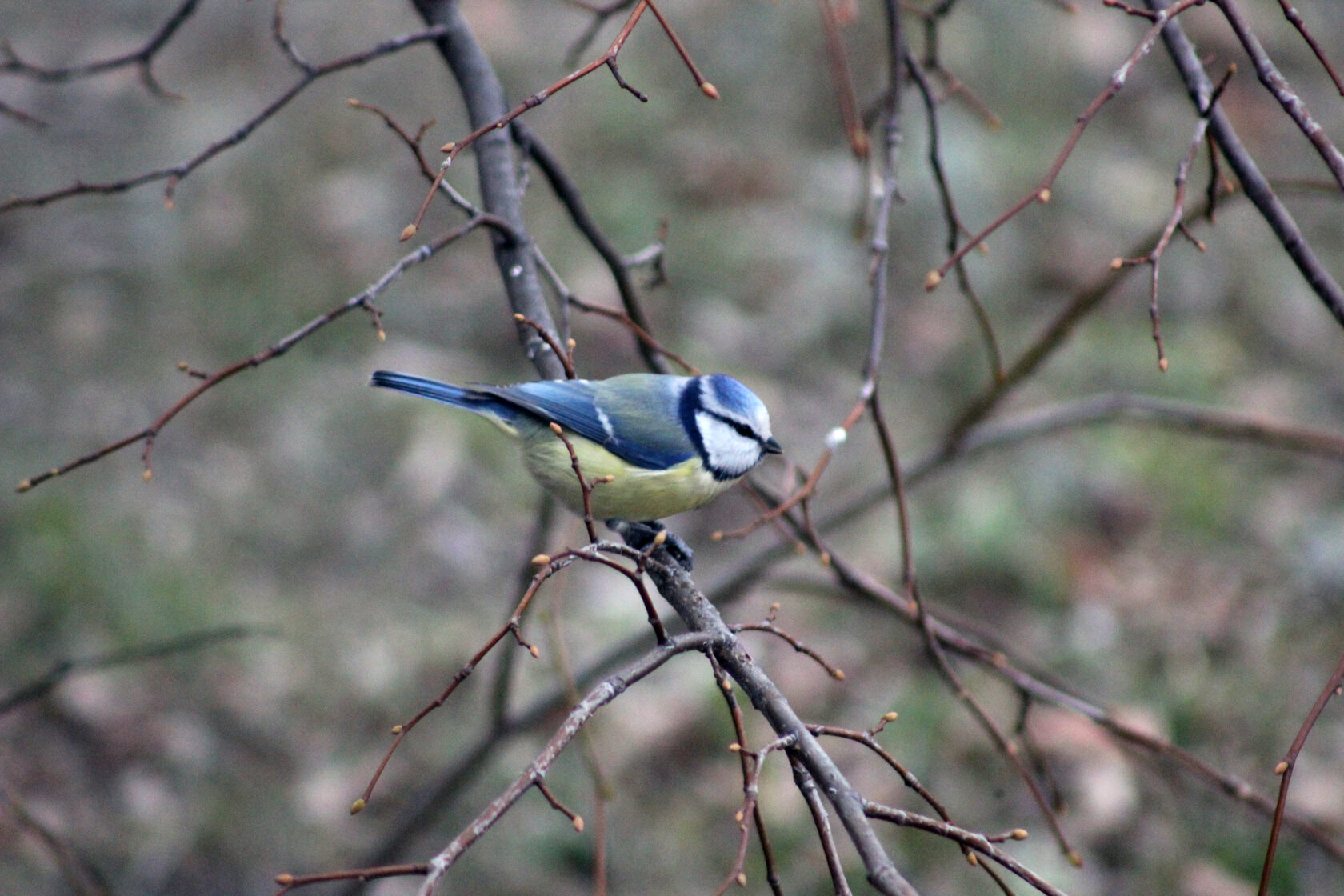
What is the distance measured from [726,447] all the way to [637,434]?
203 mm

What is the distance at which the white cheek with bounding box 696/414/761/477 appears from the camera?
252 centimetres

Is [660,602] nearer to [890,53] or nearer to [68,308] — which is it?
[890,53]

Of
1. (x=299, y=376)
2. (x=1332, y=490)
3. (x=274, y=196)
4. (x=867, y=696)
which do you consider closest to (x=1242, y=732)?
(x=867, y=696)

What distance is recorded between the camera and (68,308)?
525cm

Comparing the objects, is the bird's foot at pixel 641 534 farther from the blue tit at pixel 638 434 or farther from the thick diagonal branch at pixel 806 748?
the thick diagonal branch at pixel 806 748

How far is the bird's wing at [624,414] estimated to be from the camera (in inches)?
95.5

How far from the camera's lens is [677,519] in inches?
195

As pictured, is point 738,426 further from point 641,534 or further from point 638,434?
point 641,534

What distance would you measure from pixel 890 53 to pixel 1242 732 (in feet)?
9.42

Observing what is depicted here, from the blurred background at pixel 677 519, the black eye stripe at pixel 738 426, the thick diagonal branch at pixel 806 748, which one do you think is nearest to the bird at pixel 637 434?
the black eye stripe at pixel 738 426

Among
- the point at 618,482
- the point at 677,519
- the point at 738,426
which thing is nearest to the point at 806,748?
the point at 618,482

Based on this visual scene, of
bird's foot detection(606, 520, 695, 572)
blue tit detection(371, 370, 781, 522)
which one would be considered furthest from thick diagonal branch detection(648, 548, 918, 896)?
blue tit detection(371, 370, 781, 522)

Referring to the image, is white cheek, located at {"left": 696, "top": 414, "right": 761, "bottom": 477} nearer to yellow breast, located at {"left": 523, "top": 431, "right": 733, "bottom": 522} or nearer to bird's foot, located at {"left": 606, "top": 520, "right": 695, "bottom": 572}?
yellow breast, located at {"left": 523, "top": 431, "right": 733, "bottom": 522}

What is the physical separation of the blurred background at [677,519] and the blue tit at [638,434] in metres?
0.15
